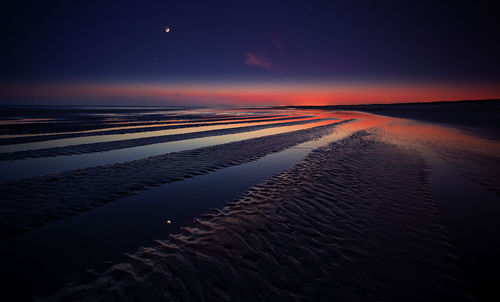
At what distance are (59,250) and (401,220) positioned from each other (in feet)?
23.5

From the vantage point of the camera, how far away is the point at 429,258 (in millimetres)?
3863

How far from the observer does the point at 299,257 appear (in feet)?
12.6

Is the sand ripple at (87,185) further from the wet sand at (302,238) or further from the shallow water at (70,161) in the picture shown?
the shallow water at (70,161)

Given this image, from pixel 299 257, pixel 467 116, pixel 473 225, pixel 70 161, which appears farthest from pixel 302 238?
pixel 467 116

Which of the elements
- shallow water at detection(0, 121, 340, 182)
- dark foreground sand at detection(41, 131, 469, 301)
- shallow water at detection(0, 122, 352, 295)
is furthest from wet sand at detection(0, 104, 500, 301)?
shallow water at detection(0, 121, 340, 182)

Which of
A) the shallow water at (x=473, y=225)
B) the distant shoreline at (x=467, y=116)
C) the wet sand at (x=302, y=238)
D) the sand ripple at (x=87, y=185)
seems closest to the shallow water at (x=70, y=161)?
the sand ripple at (x=87, y=185)

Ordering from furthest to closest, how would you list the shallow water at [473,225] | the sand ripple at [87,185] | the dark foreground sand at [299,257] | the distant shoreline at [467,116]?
the distant shoreline at [467,116] < the sand ripple at [87,185] < the shallow water at [473,225] < the dark foreground sand at [299,257]

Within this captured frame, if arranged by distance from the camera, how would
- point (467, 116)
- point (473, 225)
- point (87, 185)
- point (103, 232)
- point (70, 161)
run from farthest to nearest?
point (467, 116)
point (70, 161)
point (87, 185)
point (473, 225)
point (103, 232)

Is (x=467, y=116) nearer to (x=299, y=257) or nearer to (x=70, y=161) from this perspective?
(x=299, y=257)

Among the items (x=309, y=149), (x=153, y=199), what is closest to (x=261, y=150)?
(x=309, y=149)

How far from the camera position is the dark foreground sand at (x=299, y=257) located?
10.2 ft

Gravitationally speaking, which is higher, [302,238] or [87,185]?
[87,185]

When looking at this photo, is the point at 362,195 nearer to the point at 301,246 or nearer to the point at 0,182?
the point at 301,246

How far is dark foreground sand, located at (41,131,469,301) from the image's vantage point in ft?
10.2
